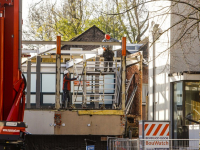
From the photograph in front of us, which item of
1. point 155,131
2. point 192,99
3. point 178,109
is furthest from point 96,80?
point 178,109

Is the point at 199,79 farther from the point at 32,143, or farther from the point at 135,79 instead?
the point at 32,143

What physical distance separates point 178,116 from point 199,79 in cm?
235

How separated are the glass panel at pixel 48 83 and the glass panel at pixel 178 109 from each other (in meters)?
6.47

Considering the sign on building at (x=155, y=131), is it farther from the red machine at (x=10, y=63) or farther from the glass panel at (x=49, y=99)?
the glass panel at (x=49, y=99)

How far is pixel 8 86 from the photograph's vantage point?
12727mm

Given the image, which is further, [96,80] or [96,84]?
[96,84]

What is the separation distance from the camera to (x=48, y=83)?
2503 cm

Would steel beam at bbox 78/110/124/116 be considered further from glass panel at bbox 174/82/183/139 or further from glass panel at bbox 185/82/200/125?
glass panel at bbox 174/82/183/139

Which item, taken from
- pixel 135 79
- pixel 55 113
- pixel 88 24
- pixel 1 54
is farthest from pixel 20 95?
pixel 88 24

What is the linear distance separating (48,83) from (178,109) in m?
7.03

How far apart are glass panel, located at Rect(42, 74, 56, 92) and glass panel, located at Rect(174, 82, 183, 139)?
21.2 ft

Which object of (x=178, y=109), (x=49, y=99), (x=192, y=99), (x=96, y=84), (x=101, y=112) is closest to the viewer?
(x=101, y=112)

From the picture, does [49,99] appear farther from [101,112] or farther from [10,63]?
[10,63]

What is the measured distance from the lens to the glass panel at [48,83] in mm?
24964
